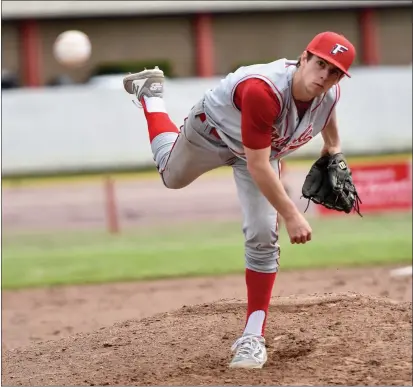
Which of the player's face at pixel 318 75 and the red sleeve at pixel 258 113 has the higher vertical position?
the player's face at pixel 318 75

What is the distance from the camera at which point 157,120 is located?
6.07 m

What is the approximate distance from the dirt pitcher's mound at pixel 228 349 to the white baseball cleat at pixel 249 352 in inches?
2.3

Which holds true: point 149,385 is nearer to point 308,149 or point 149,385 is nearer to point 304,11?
point 308,149

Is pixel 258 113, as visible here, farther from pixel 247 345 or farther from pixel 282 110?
pixel 247 345

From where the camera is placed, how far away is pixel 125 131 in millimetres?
20266

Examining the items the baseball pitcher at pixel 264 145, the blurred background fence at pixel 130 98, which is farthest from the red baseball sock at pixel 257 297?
the blurred background fence at pixel 130 98

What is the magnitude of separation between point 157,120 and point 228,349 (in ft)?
5.23

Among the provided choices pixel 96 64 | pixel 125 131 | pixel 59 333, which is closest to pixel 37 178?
pixel 125 131

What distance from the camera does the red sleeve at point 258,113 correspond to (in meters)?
4.47

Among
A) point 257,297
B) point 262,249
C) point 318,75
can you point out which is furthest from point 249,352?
point 318,75

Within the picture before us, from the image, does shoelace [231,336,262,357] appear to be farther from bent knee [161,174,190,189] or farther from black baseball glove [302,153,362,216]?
bent knee [161,174,190,189]

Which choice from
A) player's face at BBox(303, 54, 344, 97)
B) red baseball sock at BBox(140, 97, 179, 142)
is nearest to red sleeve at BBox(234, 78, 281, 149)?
player's face at BBox(303, 54, 344, 97)

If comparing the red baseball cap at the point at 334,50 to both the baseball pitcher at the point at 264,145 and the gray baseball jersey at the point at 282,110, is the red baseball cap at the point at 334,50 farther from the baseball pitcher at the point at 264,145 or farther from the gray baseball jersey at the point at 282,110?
the gray baseball jersey at the point at 282,110

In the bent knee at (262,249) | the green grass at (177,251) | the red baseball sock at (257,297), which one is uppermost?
the bent knee at (262,249)
